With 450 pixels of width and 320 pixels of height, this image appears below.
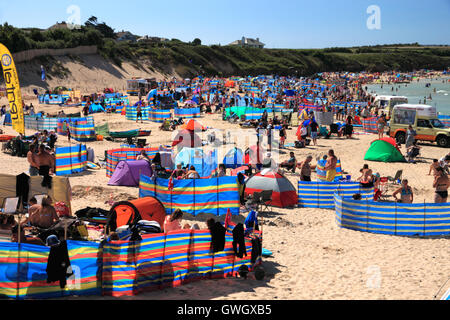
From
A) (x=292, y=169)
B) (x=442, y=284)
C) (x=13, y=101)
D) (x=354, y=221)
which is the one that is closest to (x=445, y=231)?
(x=354, y=221)

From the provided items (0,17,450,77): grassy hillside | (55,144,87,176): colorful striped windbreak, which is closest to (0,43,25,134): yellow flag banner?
(55,144,87,176): colorful striped windbreak

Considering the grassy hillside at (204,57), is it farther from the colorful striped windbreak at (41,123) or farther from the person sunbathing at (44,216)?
the person sunbathing at (44,216)

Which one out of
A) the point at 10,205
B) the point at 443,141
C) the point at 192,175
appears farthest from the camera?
the point at 443,141

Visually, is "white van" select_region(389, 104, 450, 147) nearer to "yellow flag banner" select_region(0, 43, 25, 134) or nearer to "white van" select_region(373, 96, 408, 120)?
"white van" select_region(373, 96, 408, 120)

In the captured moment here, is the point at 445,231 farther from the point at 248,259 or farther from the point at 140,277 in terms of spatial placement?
the point at 140,277

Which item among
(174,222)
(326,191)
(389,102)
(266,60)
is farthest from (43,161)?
(266,60)

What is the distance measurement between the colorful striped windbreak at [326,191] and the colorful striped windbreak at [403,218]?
178 cm

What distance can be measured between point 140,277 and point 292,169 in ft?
35.3

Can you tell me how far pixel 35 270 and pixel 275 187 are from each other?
24.8ft

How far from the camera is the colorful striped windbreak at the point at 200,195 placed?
39.2 ft

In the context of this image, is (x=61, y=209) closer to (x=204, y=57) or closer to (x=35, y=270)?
(x=35, y=270)

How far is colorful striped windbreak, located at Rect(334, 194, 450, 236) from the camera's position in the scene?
36.2 ft

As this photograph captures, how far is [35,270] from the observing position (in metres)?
6.91

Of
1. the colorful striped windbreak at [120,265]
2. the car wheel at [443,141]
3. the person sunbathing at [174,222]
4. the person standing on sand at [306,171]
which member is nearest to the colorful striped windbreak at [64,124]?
the person standing on sand at [306,171]
